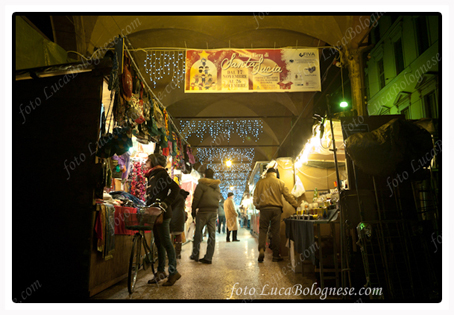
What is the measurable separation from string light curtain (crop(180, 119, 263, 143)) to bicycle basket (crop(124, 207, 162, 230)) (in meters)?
12.0

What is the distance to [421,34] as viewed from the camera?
8117 mm

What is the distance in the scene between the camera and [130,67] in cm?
411

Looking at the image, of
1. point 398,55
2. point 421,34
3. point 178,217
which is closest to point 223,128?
point 398,55

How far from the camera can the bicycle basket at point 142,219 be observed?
3412 mm

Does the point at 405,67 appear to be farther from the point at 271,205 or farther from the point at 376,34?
the point at 271,205

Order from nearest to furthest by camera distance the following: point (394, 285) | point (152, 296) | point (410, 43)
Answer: point (394, 285) → point (152, 296) → point (410, 43)

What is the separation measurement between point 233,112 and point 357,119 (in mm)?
11248

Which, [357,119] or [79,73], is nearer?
[79,73]

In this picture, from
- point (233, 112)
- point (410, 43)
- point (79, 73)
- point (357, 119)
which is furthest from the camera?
point (233, 112)

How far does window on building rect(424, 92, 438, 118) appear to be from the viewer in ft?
24.7

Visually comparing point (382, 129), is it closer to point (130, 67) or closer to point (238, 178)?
point (130, 67)

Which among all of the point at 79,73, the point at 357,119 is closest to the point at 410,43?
the point at 357,119

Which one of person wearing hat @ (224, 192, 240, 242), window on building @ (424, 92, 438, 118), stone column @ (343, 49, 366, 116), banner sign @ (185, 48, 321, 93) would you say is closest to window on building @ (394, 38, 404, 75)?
window on building @ (424, 92, 438, 118)

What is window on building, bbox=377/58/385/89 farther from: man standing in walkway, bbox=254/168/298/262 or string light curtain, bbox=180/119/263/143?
string light curtain, bbox=180/119/263/143
